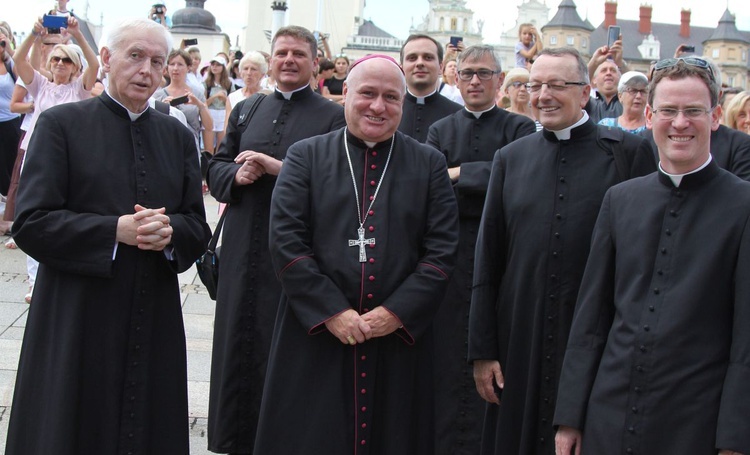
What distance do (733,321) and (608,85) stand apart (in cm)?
546

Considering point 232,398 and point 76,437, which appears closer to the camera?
point 76,437

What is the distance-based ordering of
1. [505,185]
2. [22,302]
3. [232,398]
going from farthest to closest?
[22,302] → [232,398] → [505,185]

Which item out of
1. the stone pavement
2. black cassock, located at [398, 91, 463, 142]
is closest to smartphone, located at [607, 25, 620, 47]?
black cassock, located at [398, 91, 463, 142]

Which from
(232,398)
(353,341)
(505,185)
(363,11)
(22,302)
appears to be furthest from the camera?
(363,11)

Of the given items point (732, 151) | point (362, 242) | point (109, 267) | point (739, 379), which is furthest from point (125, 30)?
point (732, 151)

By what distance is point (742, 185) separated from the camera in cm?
317

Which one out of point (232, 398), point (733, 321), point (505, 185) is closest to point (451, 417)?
point (232, 398)

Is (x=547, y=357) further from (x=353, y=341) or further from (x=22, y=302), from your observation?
(x=22, y=302)

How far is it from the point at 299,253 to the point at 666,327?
4.70ft

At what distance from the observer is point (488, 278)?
4109 millimetres

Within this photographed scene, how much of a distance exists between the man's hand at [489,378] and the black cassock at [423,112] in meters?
1.95

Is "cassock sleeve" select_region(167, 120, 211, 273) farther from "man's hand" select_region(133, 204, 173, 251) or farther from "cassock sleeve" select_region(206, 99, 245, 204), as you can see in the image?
"cassock sleeve" select_region(206, 99, 245, 204)

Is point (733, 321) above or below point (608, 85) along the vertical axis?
below

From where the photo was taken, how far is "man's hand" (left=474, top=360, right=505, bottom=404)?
13.3 feet
